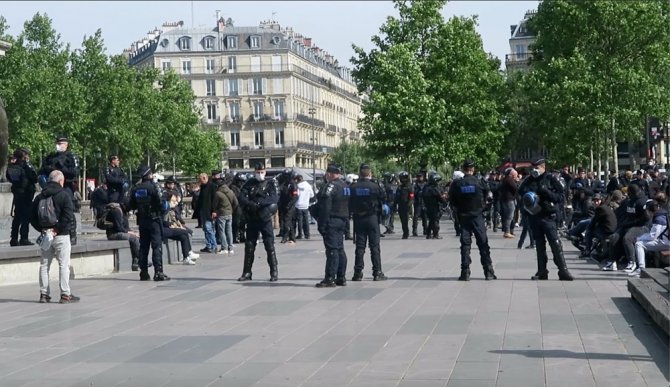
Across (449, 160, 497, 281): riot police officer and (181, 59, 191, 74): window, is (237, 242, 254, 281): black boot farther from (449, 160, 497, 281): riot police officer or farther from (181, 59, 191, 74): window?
(181, 59, 191, 74): window

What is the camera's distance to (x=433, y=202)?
97.8ft

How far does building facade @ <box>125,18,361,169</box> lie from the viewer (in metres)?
123

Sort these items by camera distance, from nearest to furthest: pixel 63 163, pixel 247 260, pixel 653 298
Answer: pixel 653 298, pixel 247 260, pixel 63 163

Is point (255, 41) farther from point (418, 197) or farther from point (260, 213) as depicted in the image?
point (260, 213)

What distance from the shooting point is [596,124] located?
60500mm

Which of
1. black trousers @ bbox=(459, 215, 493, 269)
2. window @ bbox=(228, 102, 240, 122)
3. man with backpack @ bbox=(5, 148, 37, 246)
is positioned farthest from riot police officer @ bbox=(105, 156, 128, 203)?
window @ bbox=(228, 102, 240, 122)

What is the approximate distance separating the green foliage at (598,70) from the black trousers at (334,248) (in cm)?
4461

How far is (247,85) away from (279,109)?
4.43 metres

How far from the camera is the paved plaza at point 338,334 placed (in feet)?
30.3

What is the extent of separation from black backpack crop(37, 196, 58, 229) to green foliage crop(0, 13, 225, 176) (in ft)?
165

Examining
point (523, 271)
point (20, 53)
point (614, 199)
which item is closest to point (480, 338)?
point (523, 271)

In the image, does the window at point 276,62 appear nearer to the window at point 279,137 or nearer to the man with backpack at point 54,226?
the window at point 279,137

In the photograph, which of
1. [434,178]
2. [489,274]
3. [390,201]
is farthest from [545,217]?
[390,201]

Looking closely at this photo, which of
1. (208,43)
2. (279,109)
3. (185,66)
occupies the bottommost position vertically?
(279,109)
